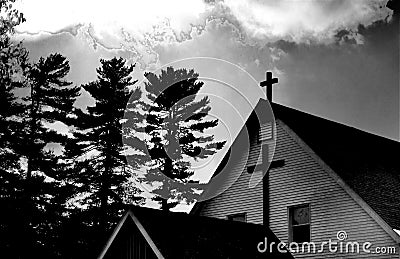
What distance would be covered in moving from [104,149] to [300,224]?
19.0 meters

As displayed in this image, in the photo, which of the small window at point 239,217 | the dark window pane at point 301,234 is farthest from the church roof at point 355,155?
the dark window pane at point 301,234

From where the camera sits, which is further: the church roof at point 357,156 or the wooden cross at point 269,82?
the wooden cross at point 269,82

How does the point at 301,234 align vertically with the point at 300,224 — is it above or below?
below

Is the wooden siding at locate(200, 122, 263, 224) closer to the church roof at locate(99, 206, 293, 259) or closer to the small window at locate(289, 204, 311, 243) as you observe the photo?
the small window at locate(289, 204, 311, 243)

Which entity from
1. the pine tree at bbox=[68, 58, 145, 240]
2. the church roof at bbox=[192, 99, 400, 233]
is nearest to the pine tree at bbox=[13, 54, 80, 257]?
the pine tree at bbox=[68, 58, 145, 240]

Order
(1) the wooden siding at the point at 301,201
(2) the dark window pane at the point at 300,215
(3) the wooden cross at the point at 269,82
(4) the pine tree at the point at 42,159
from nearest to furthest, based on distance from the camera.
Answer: (1) the wooden siding at the point at 301,201 → (2) the dark window pane at the point at 300,215 → (3) the wooden cross at the point at 269,82 → (4) the pine tree at the point at 42,159

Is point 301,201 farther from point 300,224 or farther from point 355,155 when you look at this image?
point 355,155

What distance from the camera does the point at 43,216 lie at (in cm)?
3878

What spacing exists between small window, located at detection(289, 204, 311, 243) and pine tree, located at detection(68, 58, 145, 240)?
16.6 metres

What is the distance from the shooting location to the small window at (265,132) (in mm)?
26406

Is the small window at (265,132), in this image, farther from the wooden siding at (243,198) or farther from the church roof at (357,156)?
the church roof at (357,156)

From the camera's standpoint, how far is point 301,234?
2459cm

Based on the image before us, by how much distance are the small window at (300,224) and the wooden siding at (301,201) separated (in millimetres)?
202

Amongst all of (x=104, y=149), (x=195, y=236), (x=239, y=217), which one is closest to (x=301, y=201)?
(x=239, y=217)
